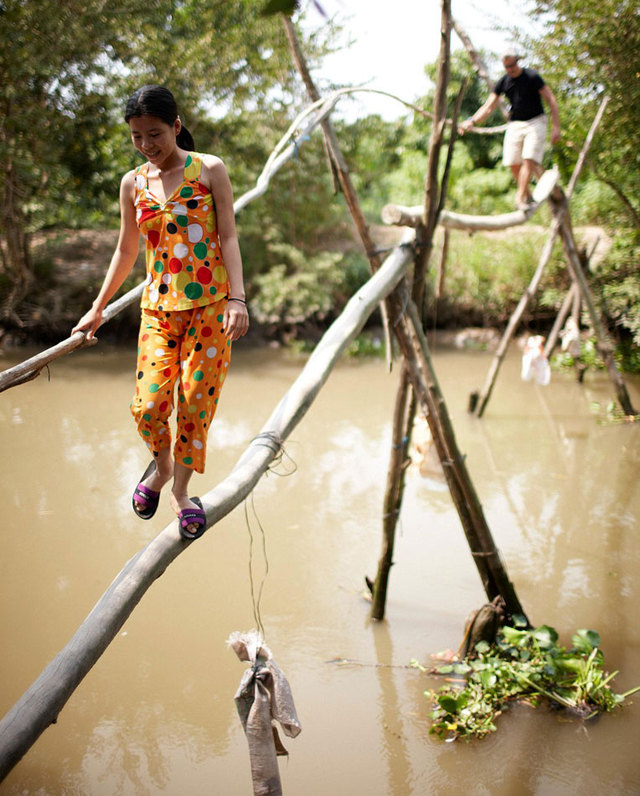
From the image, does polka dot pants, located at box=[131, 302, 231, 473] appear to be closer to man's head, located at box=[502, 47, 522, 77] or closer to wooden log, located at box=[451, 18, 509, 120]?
man's head, located at box=[502, 47, 522, 77]

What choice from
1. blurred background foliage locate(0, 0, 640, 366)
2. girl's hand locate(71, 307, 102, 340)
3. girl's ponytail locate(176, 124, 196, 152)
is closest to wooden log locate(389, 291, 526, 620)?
girl's ponytail locate(176, 124, 196, 152)

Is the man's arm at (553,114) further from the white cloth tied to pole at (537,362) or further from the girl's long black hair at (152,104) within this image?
the girl's long black hair at (152,104)

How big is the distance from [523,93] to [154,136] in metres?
4.10

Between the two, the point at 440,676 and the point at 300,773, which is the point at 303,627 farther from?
the point at 300,773

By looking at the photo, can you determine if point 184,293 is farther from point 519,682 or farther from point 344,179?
point 519,682

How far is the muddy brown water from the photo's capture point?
2.97 metres

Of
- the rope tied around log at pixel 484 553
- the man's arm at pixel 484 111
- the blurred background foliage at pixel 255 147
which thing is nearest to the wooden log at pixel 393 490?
the rope tied around log at pixel 484 553

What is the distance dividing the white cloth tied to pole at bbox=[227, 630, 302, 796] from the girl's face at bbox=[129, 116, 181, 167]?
116 cm

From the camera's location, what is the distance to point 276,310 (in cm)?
1015

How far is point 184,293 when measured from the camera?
1831 mm

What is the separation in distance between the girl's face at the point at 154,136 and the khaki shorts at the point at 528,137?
3926mm

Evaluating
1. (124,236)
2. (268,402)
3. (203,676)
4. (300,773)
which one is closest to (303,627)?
(203,676)

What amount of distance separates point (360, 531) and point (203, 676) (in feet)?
5.68

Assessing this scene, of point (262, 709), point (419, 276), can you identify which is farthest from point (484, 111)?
point (262, 709)
